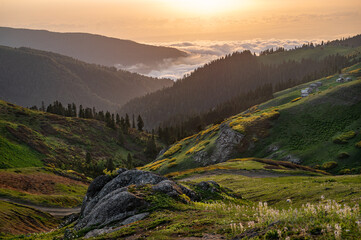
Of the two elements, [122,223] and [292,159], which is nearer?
[122,223]

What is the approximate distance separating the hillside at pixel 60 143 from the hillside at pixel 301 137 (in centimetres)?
4881

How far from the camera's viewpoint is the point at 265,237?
39.6 feet

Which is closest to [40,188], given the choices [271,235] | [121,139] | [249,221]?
[249,221]

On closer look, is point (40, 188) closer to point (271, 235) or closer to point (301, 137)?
point (301, 137)

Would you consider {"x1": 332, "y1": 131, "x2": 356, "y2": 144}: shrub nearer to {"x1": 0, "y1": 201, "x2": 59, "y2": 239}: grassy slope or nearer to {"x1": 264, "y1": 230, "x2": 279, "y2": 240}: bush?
{"x1": 264, "y1": 230, "x2": 279, "y2": 240}: bush

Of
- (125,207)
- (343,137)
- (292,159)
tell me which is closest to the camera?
(125,207)

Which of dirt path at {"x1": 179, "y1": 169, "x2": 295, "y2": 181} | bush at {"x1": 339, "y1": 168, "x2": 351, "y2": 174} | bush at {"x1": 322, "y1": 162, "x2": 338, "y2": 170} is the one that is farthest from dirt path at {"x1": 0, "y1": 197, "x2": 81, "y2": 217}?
bush at {"x1": 339, "y1": 168, "x2": 351, "y2": 174}

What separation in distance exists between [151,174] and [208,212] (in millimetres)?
12096

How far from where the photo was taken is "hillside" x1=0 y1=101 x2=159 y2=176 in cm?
10658

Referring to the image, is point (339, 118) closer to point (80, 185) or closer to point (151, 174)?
point (151, 174)

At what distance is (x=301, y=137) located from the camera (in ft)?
256

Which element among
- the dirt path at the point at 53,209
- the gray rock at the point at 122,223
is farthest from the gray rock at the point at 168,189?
the dirt path at the point at 53,209

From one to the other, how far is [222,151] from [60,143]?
90822 mm

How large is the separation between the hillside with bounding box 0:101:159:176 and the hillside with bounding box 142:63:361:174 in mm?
48812
